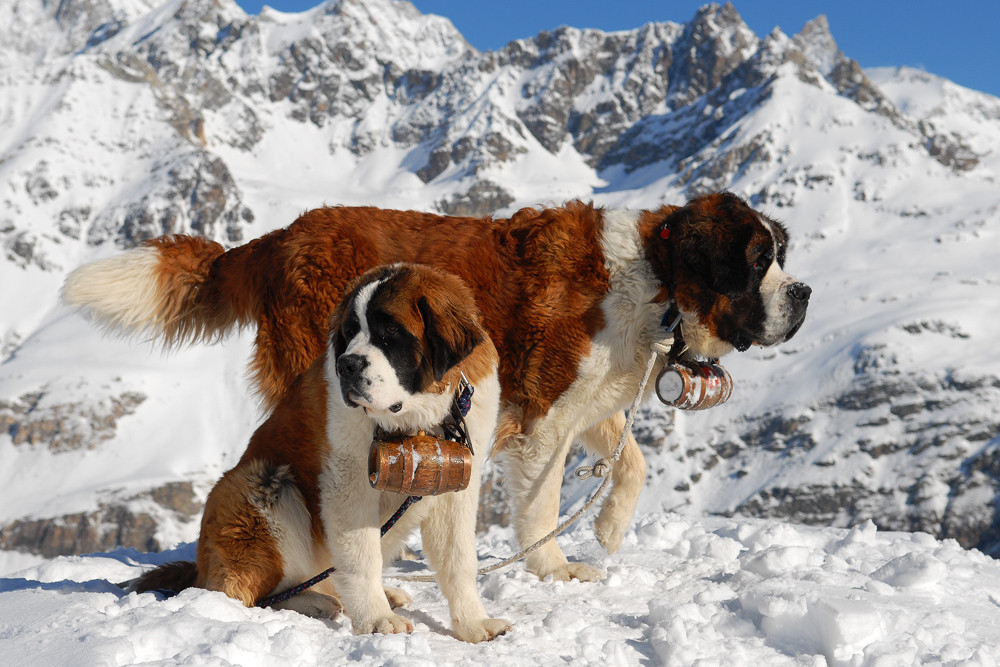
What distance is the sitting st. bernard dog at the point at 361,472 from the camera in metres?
3.69

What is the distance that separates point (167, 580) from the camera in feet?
14.9

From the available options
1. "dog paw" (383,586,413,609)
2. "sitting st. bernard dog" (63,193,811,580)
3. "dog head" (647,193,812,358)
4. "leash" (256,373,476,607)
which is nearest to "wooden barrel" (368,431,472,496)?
"leash" (256,373,476,607)

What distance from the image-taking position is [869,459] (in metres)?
137

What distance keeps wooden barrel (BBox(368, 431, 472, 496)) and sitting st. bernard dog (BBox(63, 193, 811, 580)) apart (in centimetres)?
152

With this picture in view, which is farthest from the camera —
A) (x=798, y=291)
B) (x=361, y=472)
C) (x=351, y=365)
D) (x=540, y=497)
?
(x=540, y=497)

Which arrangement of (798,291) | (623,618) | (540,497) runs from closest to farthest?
(623,618) → (798,291) → (540,497)

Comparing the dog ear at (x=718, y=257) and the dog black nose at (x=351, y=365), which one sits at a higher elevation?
the dog ear at (x=718, y=257)

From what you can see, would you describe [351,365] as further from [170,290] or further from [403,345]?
[170,290]

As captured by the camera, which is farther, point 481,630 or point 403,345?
point 481,630

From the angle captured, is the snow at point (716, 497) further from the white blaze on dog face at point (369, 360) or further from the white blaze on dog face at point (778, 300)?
the white blaze on dog face at point (778, 300)

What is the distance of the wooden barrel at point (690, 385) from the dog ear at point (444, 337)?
177 cm

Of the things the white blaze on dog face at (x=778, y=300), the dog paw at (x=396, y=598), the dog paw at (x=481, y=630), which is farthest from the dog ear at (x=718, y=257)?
the dog paw at (x=396, y=598)

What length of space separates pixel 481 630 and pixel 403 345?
4.68 feet

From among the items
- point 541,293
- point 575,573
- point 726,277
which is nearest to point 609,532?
point 575,573
